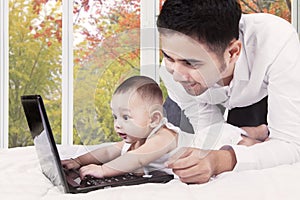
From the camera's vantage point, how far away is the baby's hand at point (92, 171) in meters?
1.06

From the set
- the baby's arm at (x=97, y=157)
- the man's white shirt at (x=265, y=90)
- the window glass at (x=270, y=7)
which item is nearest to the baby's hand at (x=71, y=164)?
the baby's arm at (x=97, y=157)

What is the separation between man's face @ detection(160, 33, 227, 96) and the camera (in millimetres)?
1125

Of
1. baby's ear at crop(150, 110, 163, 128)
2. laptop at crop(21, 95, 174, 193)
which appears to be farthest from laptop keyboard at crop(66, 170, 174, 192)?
baby's ear at crop(150, 110, 163, 128)

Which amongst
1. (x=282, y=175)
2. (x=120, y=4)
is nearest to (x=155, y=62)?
(x=282, y=175)

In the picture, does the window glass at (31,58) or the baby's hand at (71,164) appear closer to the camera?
the baby's hand at (71,164)

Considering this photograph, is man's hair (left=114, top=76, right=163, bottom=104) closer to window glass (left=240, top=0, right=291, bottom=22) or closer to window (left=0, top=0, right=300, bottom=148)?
→ window (left=0, top=0, right=300, bottom=148)

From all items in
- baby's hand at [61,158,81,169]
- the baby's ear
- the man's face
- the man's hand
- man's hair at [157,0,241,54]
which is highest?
man's hair at [157,0,241,54]

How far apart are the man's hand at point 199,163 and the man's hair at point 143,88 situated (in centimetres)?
13

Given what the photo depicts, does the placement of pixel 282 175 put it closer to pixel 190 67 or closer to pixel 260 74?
pixel 190 67

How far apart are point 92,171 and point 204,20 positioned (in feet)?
1.45

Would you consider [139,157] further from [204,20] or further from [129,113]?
[204,20]

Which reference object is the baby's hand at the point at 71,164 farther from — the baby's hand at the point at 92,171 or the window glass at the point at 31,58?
the window glass at the point at 31,58

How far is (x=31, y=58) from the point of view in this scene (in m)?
3.33

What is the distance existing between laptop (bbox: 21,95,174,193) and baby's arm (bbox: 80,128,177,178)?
0.02 metres
